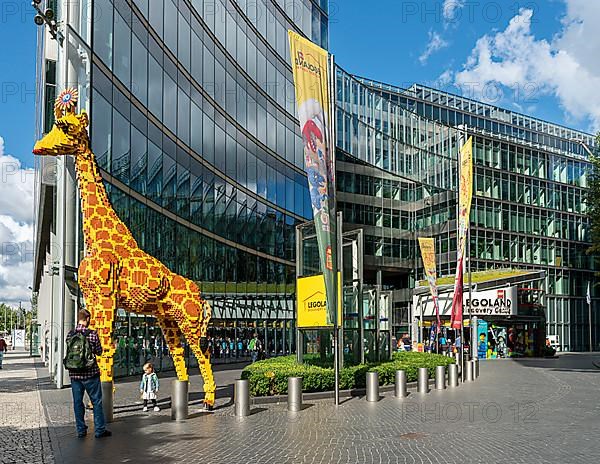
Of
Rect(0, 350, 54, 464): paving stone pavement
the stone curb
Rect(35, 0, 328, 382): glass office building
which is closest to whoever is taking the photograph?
Rect(0, 350, 54, 464): paving stone pavement

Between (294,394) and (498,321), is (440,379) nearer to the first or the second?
(294,394)

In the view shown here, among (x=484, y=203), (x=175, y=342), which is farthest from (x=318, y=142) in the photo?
(x=484, y=203)

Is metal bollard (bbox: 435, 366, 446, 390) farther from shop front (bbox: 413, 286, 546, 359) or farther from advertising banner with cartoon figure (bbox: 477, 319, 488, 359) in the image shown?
advertising banner with cartoon figure (bbox: 477, 319, 488, 359)

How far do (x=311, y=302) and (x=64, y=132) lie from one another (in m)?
8.71

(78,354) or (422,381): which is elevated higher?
(78,354)

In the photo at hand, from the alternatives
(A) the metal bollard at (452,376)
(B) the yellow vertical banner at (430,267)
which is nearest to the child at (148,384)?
(A) the metal bollard at (452,376)

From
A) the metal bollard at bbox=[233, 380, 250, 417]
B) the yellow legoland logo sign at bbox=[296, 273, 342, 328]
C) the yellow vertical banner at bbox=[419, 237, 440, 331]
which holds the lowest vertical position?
the metal bollard at bbox=[233, 380, 250, 417]

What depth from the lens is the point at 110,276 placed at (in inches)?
622

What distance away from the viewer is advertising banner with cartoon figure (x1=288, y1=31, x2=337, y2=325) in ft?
59.4

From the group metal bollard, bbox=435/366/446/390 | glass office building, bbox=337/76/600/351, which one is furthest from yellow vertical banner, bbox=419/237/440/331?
glass office building, bbox=337/76/600/351

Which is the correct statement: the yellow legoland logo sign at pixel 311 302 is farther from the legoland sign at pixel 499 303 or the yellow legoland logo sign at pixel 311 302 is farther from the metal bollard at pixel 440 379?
the legoland sign at pixel 499 303

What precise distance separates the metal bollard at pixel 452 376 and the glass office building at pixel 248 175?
38.3 feet

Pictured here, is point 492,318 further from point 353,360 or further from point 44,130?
point 44,130

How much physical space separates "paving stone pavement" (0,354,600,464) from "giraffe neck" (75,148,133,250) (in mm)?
3734
